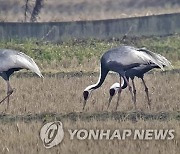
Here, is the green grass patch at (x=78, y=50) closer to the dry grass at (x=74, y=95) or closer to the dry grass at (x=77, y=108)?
the dry grass at (x=74, y=95)

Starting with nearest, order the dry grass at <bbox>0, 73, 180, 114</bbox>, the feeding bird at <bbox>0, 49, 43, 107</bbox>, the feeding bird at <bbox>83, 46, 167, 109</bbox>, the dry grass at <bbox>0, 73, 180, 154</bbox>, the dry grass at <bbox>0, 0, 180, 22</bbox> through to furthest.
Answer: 1. the dry grass at <bbox>0, 73, 180, 154</bbox>
2. the dry grass at <bbox>0, 73, 180, 114</bbox>
3. the feeding bird at <bbox>83, 46, 167, 109</bbox>
4. the feeding bird at <bbox>0, 49, 43, 107</bbox>
5. the dry grass at <bbox>0, 0, 180, 22</bbox>

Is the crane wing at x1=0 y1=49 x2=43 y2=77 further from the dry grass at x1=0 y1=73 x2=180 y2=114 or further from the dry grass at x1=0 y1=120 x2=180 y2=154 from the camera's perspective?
the dry grass at x1=0 y1=120 x2=180 y2=154

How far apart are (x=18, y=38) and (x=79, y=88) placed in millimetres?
12558

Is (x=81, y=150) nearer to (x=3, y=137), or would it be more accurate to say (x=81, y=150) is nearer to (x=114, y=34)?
(x=3, y=137)

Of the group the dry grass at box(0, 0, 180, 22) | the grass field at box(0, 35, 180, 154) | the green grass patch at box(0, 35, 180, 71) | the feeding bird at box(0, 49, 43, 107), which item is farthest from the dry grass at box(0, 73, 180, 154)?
the dry grass at box(0, 0, 180, 22)

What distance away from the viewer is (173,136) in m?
9.62

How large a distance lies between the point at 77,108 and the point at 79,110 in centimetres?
29

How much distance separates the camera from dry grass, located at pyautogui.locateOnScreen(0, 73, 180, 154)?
29.9 feet

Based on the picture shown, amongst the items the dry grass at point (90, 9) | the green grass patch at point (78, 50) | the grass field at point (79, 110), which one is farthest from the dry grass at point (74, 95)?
the dry grass at point (90, 9)

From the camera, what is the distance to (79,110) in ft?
42.1

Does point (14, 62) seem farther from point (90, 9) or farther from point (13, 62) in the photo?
point (90, 9)

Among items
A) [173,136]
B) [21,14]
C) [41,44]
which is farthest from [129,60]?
[21,14]

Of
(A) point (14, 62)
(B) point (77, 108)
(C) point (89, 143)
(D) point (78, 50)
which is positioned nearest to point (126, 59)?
(B) point (77, 108)

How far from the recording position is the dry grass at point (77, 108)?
9.12m
